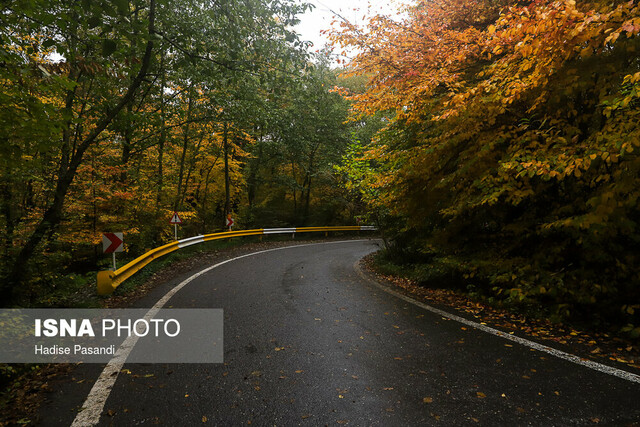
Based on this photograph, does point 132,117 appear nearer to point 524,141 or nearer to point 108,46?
point 108,46

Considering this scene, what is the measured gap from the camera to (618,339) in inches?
145

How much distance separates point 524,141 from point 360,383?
4.00 meters

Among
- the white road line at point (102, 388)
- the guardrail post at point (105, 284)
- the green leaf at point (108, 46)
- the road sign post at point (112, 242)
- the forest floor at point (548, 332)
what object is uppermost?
the green leaf at point (108, 46)

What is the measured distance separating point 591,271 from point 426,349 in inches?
107

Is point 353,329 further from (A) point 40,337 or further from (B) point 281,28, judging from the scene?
(B) point 281,28

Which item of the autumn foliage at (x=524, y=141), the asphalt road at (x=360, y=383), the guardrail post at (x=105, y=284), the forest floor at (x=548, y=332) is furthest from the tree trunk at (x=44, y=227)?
the forest floor at (x=548, y=332)

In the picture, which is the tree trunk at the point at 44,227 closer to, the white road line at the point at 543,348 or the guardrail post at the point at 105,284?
the guardrail post at the point at 105,284

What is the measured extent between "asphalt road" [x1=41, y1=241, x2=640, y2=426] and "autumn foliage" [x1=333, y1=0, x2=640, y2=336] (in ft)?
5.12

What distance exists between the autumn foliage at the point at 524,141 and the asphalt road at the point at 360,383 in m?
1.56

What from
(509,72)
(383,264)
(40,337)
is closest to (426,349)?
(509,72)

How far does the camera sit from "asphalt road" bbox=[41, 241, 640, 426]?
7.93ft

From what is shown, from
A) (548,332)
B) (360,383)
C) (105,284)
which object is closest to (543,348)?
(548,332)

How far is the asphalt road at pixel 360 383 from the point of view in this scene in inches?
95.2

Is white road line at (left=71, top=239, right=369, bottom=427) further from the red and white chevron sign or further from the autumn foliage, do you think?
the autumn foliage
